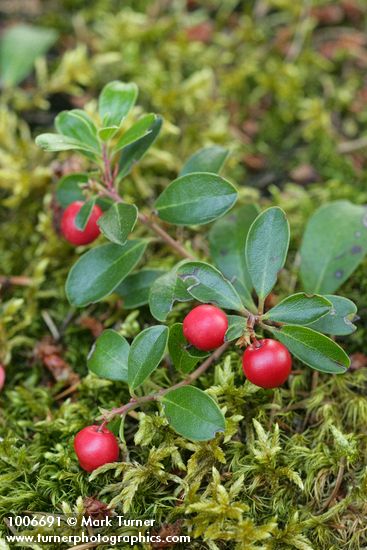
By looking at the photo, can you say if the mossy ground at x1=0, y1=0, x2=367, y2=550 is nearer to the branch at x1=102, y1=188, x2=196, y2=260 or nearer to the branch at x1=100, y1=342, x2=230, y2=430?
the branch at x1=100, y1=342, x2=230, y2=430

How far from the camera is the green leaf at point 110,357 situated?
2.51 meters

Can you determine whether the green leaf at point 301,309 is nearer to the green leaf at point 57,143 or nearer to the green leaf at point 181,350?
the green leaf at point 181,350

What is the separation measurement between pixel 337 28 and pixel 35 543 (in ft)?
13.7

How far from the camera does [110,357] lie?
2.54 meters

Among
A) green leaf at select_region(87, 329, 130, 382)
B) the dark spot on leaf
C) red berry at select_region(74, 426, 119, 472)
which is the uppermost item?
the dark spot on leaf

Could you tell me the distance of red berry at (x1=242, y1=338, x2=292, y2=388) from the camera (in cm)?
222

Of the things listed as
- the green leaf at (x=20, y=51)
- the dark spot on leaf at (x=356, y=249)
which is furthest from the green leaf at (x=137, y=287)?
the green leaf at (x=20, y=51)

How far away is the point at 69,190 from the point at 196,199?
72cm

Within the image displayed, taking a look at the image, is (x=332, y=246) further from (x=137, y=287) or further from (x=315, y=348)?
(x=137, y=287)

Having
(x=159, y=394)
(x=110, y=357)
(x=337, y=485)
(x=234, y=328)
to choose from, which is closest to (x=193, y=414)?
(x=159, y=394)

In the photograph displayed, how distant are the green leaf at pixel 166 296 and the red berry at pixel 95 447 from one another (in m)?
0.53

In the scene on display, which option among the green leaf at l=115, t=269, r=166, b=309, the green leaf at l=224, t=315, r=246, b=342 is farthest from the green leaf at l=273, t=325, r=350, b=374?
the green leaf at l=115, t=269, r=166, b=309

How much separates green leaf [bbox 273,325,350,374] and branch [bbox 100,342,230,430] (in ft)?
1.36

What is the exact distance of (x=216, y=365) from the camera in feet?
8.86
